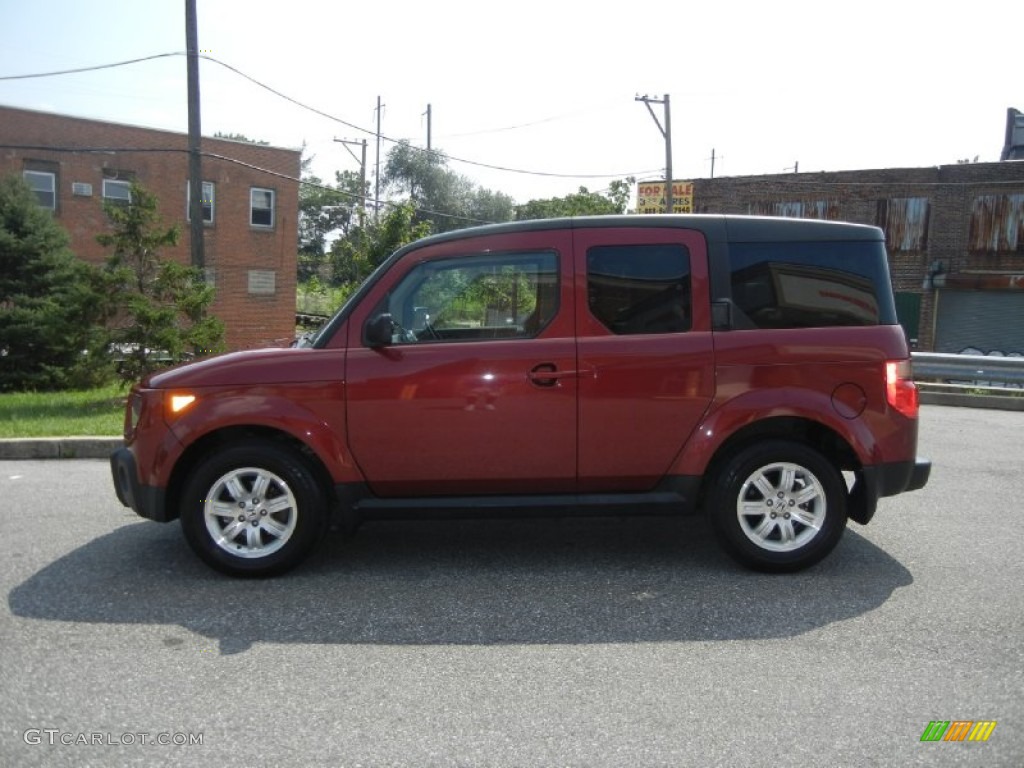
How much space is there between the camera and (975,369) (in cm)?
1487

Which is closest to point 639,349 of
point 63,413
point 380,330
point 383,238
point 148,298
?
point 380,330

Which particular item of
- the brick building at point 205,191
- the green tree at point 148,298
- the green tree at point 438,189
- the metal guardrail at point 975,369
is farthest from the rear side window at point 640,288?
the green tree at point 438,189

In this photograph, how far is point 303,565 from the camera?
15.9ft

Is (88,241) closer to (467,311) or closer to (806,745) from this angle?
(467,311)

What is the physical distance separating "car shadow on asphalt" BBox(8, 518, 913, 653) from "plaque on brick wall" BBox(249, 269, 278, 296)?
93.9 feet

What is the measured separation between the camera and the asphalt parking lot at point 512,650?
2957mm

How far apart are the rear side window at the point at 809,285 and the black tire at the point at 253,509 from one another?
2.58m

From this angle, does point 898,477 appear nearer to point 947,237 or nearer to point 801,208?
point 947,237

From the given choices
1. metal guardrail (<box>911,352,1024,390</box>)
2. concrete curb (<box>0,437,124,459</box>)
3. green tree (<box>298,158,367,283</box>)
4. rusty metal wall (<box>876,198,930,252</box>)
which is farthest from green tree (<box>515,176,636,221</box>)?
green tree (<box>298,158,367,283</box>)

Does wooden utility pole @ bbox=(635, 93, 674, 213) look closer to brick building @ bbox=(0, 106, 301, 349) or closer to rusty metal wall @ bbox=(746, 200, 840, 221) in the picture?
rusty metal wall @ bbox=(746, 200, 840, 221)

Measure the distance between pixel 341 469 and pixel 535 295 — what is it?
1.44 m

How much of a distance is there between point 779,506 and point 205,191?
30.1 metres

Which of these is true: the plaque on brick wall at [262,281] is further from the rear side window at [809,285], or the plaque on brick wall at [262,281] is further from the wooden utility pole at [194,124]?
the rear side window at [809,285]

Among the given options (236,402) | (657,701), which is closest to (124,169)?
(236,402)
